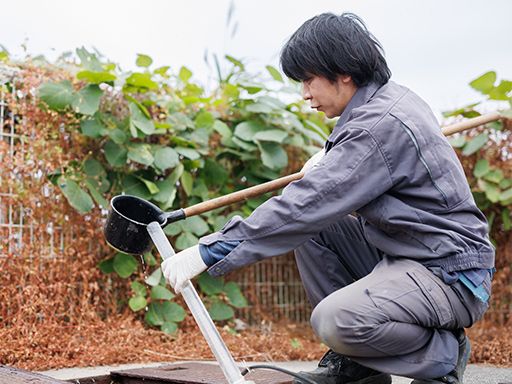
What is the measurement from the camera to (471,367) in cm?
296

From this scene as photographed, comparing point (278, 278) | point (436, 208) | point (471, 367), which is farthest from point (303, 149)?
point (436, 208)

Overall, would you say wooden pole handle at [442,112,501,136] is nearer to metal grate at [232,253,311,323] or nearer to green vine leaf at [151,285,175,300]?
green vine leaf at [151,285,175,300]

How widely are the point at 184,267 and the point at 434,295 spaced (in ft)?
2.07

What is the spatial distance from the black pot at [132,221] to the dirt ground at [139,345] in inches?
43.2

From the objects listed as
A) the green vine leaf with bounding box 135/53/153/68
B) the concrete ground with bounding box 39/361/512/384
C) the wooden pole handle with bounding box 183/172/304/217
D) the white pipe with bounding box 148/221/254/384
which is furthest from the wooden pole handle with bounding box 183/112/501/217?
the green vine leaf with bounding box 135/53/153/68

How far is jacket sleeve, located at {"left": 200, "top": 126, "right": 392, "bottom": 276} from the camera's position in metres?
1.71

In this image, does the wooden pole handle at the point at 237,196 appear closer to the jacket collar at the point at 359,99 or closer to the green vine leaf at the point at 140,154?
the jacket collar at the point at 359,99

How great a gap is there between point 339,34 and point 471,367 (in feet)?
5.70

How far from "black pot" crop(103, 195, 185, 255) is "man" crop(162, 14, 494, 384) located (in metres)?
0.17

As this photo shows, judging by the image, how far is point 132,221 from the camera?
1.87 metres

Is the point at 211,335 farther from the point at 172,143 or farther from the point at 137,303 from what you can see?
the point at 172,143

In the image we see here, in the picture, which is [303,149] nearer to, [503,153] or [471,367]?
[503,153]

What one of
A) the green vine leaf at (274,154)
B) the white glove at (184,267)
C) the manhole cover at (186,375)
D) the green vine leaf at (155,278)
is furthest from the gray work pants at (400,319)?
the green vine leaf at (274,154)

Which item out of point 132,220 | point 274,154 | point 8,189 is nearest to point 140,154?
point 8,189
